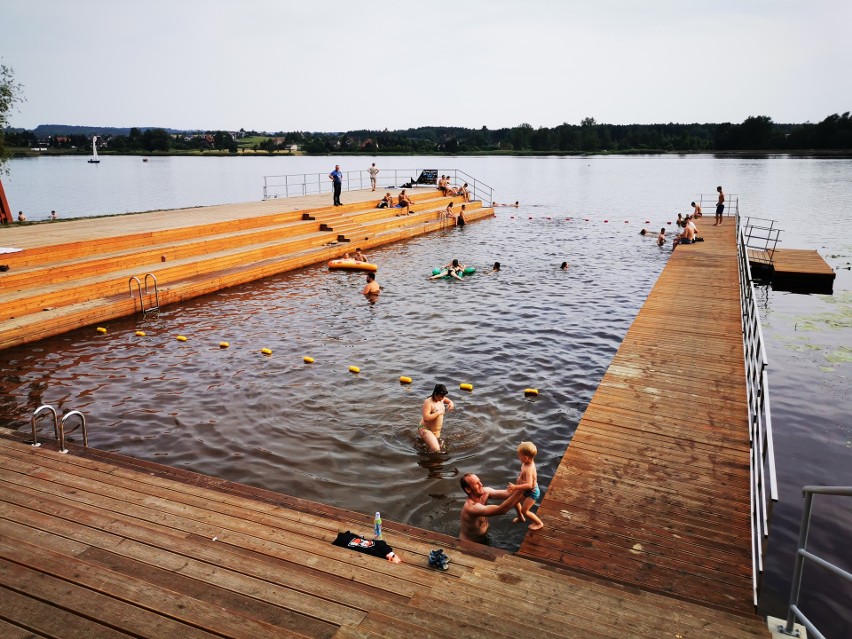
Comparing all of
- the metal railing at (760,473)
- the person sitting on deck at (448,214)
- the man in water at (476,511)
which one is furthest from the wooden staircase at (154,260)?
the metal railing at (760,473)

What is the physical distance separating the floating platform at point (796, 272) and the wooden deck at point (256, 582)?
74.1ft

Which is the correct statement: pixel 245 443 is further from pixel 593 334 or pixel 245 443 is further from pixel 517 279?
pixel 517 279

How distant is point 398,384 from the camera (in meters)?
12.1

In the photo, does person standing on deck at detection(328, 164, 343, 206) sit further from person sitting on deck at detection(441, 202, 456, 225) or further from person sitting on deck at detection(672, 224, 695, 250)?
person sitting on deck at detection(672, 224, 695, 250)

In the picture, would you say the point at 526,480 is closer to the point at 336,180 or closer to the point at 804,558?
the point at 804,558

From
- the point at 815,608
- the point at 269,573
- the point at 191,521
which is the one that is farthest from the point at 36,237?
the point at 815,608

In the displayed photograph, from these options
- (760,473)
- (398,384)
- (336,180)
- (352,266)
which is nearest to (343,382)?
(398,384)

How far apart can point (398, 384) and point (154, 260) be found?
10894 millimetres

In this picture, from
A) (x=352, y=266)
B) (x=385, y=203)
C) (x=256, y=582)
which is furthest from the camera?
(x=385, y=203)

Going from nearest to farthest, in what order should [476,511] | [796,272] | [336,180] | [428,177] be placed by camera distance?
[476,511], [796,272], [336,180], [428,177]

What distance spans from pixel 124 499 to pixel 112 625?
217cm

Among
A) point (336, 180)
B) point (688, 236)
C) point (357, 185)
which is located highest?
point (357, 185)

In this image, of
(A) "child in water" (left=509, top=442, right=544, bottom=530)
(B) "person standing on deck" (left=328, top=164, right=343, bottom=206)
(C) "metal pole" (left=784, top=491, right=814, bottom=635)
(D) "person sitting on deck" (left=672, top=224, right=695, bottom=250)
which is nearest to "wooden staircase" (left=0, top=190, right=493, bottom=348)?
(B) "person standing on deck" (left=328, top=164, right=343, bottom=206)

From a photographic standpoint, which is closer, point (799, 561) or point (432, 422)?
point (799, 561)
